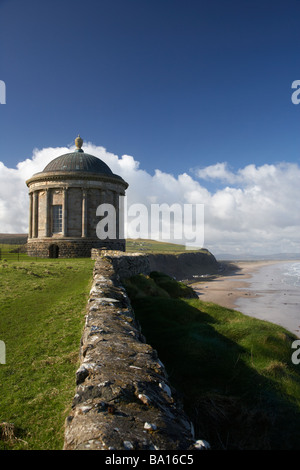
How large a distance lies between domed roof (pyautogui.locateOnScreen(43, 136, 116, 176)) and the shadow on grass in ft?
87.2

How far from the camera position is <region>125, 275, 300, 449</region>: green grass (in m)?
5.06

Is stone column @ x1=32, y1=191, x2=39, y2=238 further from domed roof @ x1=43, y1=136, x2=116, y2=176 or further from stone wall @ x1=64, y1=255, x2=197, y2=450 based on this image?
stone wall @ x1=64, y1=255, x2=197, y2=450

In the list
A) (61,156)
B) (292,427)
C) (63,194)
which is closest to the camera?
(292,427)

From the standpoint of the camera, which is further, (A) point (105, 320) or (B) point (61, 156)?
(B) point (61, 156)

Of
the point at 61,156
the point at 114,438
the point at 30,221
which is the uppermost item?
the point at 61,156

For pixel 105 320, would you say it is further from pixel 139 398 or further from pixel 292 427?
pixel 292 427

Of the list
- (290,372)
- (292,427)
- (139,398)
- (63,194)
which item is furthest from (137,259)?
(63,194)

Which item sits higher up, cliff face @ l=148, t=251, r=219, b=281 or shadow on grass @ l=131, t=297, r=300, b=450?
shadow on grass @ l=131, t=297, r=300, b=450

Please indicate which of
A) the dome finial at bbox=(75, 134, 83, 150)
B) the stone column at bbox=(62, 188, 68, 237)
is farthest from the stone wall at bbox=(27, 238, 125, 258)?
the dome finial at bbox=(75, 134, 83, 150)

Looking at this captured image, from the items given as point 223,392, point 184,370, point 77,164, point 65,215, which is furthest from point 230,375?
point 77,164

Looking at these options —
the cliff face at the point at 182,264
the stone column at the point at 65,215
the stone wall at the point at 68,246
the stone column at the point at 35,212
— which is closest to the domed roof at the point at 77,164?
the stone column at the point at 65,215

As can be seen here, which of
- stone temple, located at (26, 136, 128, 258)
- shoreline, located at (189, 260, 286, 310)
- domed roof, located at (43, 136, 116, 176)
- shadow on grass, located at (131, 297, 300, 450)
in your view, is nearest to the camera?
shadow on grass, located at (131, 297, 300, 450)
